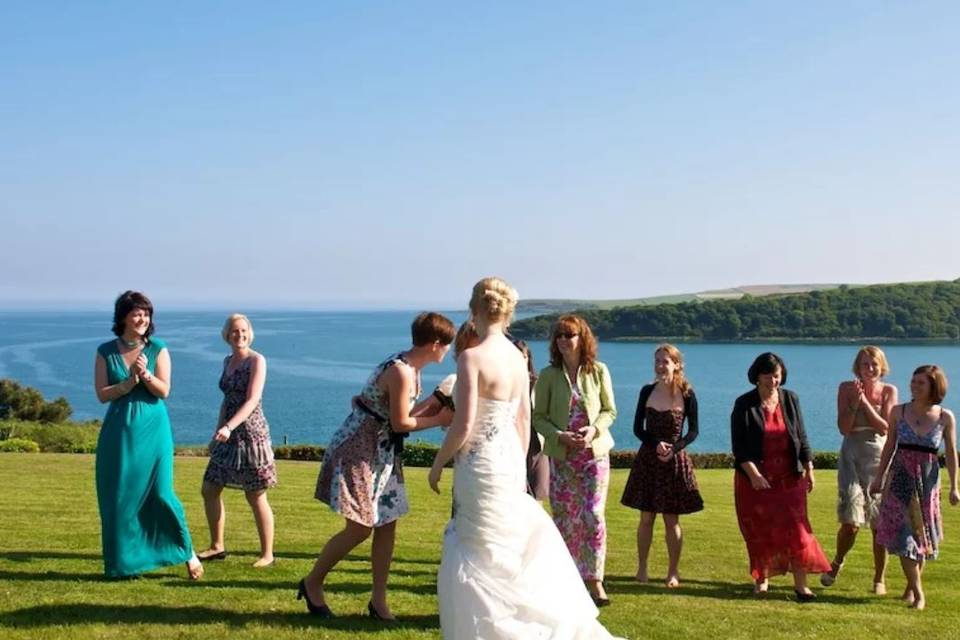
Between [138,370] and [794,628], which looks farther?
[138,370]

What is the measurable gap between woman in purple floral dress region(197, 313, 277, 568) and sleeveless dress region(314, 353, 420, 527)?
78.8 inches

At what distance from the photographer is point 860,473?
958cm

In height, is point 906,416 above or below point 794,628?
above

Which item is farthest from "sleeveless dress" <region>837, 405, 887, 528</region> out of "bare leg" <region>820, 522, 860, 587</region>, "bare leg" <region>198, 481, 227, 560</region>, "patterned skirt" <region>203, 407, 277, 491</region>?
"bare leg" <region>198, 481, 227, 560</region>

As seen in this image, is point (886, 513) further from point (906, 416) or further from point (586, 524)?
point (586, 524)

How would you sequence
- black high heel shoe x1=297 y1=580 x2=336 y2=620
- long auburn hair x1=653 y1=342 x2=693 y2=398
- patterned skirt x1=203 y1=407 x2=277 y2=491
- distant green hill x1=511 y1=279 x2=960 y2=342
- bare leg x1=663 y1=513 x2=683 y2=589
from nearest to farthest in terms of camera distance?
black high heel shoe x1=297 y1=580 x2=336 y2=620 → patterned skirt x1=203 y1=407 x2=277 y2=491 → long auburn hair x1=653 y1=342 x2=693 y2=398 → bare leg x1=663 y1=513 x2=683 y2=589 → distant green hill x1=511 y1=279 x2=960 y2=342

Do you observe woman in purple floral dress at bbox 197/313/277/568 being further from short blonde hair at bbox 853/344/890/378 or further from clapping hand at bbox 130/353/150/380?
short blonde hair at bbox 853/344/890/378

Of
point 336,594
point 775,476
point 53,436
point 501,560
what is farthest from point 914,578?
→ point 53,436

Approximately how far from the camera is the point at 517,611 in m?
5.76

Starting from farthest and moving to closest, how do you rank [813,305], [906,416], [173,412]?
[813,305] < [173,412] < [906,416]

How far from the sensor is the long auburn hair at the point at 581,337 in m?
8.14

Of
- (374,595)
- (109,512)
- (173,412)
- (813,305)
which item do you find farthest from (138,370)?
(813,305)

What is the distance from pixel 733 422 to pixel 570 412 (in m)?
1.66

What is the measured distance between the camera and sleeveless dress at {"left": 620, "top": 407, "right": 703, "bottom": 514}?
9211 millimetres
